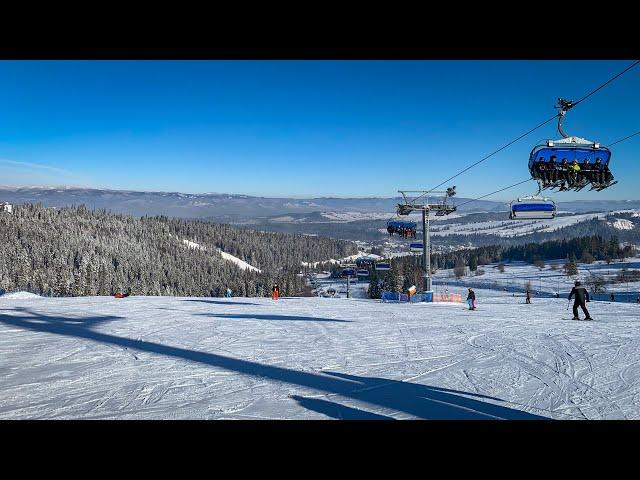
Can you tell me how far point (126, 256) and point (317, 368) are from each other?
114438 mm

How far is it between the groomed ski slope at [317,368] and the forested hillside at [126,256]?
210ft

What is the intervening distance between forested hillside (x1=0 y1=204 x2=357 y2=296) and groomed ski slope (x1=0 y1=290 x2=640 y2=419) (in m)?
64.0

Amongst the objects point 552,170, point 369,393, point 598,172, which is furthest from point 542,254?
point 369,393

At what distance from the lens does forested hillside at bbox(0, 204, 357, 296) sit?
79.6m

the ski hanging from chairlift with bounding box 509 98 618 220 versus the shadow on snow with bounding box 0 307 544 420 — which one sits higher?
the ski hanging from chairlift with bounding box 509 98 618 220

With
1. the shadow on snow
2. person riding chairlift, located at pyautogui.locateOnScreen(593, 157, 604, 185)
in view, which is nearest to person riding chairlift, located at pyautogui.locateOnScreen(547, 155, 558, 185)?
person riding chairlift, located at pyautogui.locateOnScreen(593, 157, 604, 185)

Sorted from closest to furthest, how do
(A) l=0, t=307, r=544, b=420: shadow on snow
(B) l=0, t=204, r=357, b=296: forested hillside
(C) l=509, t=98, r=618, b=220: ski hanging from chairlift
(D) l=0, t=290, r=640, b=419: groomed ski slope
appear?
(A) l=0, t=307, r=544, b=420: shadow on snow, (D) l=0, t=290, r=640, b=419: groomed ski slope, (C) l=509, t=98, r=618, b=220: ski hanging from chairlift, (B) l=0, t=204, r=357, b=296: forested hillside

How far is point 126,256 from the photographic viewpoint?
111 metres

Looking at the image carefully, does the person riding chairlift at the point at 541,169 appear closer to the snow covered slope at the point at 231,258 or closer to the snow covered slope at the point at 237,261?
the snow covered slope at the point at 231,258

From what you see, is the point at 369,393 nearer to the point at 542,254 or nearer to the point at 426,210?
the point at 426,210

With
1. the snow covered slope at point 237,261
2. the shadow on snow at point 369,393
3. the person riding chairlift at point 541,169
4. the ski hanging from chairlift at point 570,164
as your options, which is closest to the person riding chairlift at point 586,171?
the ski hanging from chairlift at point 570,164

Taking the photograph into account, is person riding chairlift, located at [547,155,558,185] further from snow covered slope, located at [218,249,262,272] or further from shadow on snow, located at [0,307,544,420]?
snow covered slope, located at [218,249,262,272]

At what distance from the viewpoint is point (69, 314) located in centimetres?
1365

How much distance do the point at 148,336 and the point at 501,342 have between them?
7.75 m
